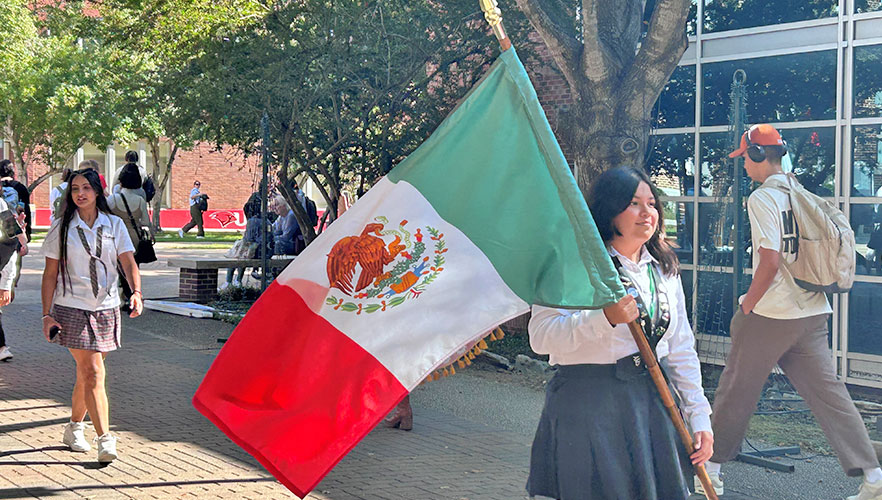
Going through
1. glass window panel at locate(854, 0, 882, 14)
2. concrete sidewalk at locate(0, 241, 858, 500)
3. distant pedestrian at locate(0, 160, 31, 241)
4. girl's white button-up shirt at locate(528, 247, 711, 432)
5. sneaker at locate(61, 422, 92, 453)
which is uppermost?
glass window panel at locate(854, 0, 882, 14)

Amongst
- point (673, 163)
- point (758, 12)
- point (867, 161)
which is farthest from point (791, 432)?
point (758, 12)

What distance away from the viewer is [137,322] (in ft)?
45.4

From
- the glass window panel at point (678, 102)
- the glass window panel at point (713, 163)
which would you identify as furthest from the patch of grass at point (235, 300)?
the glass window panel at point (713, 163)

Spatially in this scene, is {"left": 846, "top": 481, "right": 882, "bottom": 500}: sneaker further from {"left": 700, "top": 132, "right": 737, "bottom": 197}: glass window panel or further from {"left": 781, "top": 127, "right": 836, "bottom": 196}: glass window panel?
{"left": 700, "top": 132, "right": 737, "bottom": 197}: glass window panel

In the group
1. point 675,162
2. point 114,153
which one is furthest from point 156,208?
point 675,162

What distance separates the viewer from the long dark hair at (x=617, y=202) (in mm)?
3832

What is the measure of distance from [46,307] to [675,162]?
697 centimetres

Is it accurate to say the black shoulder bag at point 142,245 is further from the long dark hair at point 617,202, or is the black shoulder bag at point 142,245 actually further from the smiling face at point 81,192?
the long dark hair at point 617,202

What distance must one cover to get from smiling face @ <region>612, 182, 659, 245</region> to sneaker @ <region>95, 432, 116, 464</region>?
3.99m

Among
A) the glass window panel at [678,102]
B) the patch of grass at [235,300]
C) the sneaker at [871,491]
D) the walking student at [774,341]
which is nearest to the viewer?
the sneaker at [871,491]

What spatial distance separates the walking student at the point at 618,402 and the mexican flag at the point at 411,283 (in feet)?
0.68

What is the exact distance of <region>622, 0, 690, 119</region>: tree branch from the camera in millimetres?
8648

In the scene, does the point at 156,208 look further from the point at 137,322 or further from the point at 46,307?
the point at 46,307

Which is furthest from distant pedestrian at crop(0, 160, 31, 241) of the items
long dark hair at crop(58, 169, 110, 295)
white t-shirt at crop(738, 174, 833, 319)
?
white t-shirt at crop(738, 174, 833, 319)
